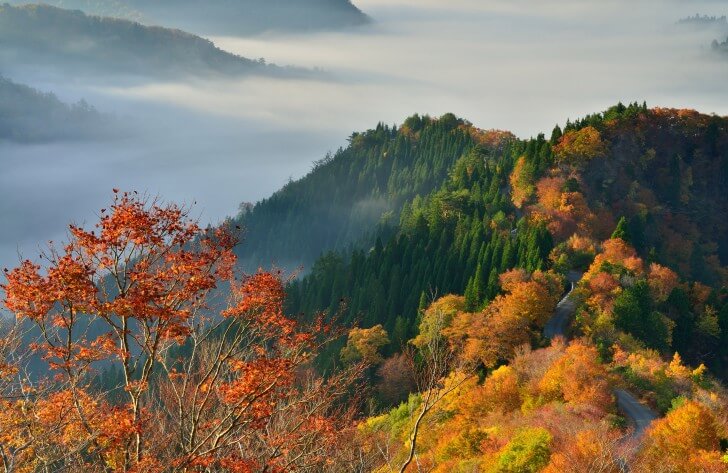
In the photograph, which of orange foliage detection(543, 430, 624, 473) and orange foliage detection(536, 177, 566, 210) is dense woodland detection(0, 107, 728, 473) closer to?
orange foliage detection(543, 430, 624, 473)

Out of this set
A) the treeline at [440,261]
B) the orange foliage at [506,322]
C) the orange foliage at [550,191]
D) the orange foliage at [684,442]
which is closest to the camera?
the orange foliage at [684,442]

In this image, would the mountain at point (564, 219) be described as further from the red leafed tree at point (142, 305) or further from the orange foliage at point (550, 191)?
the red leafed tree at point (142, 305)

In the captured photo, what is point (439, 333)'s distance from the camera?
45281 millimetres

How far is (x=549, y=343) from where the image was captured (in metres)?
68.2

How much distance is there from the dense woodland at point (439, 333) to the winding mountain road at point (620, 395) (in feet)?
2.20

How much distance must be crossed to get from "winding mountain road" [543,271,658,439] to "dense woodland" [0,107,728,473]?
0.67 meters

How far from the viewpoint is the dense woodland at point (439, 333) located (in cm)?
2042

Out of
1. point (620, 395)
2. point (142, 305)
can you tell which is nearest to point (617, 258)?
point (620, 395)

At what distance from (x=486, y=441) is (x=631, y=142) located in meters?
77.9

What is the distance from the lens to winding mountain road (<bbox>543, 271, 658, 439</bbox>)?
49.9m

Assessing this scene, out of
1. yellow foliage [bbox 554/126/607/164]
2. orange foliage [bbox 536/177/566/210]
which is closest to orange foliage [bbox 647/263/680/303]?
orange foliage [bbox 536/177/566/210]

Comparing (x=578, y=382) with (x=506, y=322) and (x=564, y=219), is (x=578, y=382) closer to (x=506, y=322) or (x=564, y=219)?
(x=506, y=322)

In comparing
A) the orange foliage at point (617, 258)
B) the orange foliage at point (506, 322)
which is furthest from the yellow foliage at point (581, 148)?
the orange foliage at point (506, 322)

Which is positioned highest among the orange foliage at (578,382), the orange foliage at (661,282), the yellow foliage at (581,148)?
the yellow foliage at (581,148)
